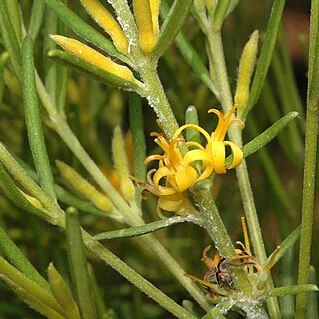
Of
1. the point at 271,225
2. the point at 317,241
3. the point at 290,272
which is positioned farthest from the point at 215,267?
the point at 271,225

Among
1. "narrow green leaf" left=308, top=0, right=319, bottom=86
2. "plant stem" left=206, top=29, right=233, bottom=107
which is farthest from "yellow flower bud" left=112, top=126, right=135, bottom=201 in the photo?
"narrow green leaf" left=308, top=0, right=319, bottom=86

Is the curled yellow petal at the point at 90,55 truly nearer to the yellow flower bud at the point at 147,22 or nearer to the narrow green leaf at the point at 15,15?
the yellow flower bud at the point at 147,22

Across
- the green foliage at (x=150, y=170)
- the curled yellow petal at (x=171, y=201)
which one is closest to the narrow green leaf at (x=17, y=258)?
the green foliage at (x=150, y=170)

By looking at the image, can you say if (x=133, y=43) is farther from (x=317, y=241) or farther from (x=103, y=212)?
(x=317, y=241)

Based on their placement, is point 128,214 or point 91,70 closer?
point 91,70

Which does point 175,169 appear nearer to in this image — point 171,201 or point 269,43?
point 171,201

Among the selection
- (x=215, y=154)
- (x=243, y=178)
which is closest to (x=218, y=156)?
(x=215, y=154)
